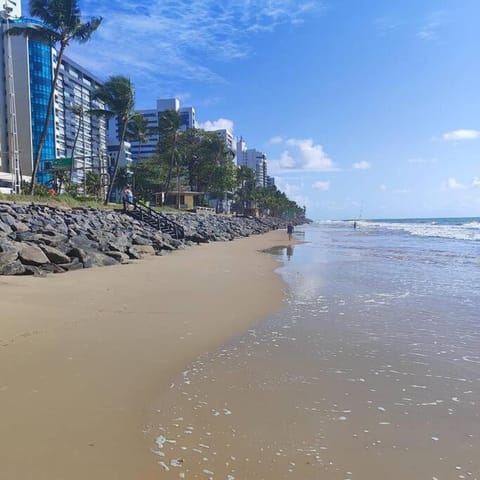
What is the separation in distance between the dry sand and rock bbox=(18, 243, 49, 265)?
892mm

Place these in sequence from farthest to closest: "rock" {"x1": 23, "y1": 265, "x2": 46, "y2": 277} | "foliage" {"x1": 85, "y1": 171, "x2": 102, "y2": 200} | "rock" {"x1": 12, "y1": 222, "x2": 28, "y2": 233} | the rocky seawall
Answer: "foliage" {"x1": 85, "y1": 171, "x2": 102, "y2": 200} < "rock" {"x1": 12, "y1": 222, "x2": 28, "y2": 233} < the rocky seawall < "rock" {"x1": 23, "y1": 265, "x2": 46, "y2": 277}

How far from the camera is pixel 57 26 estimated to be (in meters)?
25.1

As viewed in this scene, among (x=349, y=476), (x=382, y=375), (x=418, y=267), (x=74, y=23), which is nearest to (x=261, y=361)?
(x=382, y=375)

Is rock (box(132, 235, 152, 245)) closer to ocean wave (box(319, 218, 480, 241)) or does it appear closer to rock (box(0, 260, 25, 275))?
rock (box(0, 260, 25, 275))

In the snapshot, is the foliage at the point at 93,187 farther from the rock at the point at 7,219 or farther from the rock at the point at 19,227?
the rock at the point at 19,227

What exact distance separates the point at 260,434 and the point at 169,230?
22.9 m

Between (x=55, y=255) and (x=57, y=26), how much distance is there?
20.1 meters

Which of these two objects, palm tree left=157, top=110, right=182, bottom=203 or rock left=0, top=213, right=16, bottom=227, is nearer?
rock left=0, top=213, right=16, bottom=227

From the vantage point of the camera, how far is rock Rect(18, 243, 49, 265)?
10039mm

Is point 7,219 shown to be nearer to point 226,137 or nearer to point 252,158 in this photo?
point 226,137

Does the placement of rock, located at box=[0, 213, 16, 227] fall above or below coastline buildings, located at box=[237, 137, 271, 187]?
below

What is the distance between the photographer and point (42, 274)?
385 inches

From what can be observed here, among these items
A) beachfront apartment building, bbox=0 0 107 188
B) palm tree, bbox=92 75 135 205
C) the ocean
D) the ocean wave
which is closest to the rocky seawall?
the ocean

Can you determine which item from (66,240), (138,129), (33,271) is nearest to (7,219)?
(66,240)
